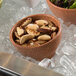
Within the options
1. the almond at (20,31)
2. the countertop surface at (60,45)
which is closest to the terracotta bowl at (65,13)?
the countertop surface at (60,45)

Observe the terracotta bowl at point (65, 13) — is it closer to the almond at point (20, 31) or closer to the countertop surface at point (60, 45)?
the countertop surface at point (60, 45)

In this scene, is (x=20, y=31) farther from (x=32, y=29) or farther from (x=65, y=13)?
(x=65, y=13)

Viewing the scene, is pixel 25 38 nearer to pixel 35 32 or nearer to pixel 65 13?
pixel 35 32

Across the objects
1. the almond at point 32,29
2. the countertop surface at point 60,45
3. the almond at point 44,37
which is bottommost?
the countertop surface at point 60,45

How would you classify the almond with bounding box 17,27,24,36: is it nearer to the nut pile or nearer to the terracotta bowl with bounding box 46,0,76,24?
the nut pile

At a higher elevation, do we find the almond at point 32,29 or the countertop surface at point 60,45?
the almond at point 32,29

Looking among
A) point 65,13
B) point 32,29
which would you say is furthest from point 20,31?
point 65,13

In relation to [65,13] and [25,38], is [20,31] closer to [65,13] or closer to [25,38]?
[25,38]

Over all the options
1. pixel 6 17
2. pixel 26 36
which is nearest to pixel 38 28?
pixel 26 36

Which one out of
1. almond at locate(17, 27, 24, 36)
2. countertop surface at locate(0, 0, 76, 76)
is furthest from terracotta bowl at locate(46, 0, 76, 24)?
almond at locate(17, 27, 24, 36)

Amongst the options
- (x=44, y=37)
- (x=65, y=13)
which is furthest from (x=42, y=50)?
(x=65, y=13)
